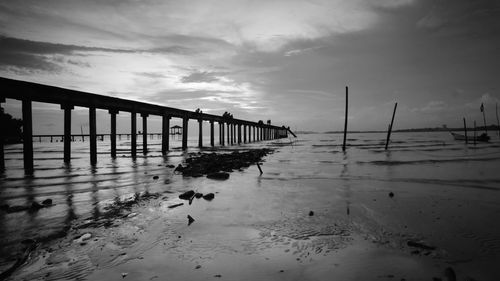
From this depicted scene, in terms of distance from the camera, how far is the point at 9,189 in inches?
294

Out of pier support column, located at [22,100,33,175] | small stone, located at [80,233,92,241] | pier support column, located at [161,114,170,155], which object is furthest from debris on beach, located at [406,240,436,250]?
A: pier support column, located at [161,114,170,155]

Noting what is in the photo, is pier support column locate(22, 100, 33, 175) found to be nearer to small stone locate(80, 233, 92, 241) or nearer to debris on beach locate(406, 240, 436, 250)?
small stone locate(80, 233, 92, 241)

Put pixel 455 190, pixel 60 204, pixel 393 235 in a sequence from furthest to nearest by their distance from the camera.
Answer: pixel 455 190 < pixel 60 204 < pixel 393 235

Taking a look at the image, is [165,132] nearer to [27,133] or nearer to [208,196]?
[27,133]

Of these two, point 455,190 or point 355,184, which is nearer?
point 455,190

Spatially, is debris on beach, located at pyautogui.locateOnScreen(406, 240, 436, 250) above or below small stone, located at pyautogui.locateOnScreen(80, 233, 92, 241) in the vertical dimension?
above

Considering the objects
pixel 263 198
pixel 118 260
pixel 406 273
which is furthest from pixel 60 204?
Result: pixel 406 273

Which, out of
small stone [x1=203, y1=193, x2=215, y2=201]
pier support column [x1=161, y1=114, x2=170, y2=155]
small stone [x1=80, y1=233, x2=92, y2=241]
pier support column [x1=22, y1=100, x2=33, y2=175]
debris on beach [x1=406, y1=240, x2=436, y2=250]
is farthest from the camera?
pier support column [x1=161, y1=114, x2=170, y2=155]


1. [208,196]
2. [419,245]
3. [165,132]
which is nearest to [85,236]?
[208,196]

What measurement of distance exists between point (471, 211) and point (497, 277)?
10.1 feet

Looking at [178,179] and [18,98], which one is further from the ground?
[18,98]

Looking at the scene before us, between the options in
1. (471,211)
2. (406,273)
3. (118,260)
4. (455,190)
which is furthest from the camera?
(455,190)

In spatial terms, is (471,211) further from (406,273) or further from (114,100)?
(114,100)

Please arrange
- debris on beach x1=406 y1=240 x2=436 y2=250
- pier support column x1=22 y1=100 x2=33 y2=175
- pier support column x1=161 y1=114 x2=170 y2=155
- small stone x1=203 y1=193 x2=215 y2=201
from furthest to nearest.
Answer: pier support column x1=161 y1=114 x2=170 y2=155 < pier support column x1=22 y1=100 x2=33 y2=175 < small stone x1=203 y1=193 x2=215 y2=201 < debris on beach x1=406 y1=240 x2=436 y2=250
